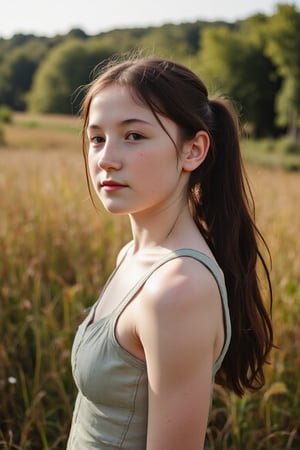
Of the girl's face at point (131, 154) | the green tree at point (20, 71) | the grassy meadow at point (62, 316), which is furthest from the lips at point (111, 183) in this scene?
the green tree at point (20, 71)

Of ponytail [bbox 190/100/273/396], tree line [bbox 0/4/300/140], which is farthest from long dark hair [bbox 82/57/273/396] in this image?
tree line [bbox 0/4/300/140]

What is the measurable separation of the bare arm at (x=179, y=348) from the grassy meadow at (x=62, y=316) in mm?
671

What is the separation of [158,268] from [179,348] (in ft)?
0.51

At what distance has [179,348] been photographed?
37.8 inches

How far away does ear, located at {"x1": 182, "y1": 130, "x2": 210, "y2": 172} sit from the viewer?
1.14 meters

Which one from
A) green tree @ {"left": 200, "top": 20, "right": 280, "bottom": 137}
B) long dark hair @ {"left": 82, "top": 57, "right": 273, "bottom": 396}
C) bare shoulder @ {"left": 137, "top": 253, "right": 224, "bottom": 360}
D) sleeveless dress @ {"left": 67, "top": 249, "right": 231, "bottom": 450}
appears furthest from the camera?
green tree @ {"left": 200, "top": 20, "right": 280, "bottom": 137}

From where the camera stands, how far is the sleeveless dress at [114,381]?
1054mm

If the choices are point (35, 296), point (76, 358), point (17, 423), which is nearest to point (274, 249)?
point (35, 296)

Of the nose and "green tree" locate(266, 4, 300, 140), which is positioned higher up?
"green tree" locate(266, 4, 300, 140)

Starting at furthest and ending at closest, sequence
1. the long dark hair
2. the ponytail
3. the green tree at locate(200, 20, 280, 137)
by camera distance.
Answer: the green tree at locate(200, 20, 280, 137)
the ponytail
the long dark hair

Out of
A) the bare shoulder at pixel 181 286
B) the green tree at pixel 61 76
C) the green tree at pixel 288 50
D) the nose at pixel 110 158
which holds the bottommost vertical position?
the bare shoulder at pixel 181 286

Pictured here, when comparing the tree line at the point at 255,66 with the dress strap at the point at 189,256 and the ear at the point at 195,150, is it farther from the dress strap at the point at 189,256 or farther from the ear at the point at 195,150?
the dress strap at the point at 189,256

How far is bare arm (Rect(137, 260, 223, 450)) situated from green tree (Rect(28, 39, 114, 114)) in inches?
2445

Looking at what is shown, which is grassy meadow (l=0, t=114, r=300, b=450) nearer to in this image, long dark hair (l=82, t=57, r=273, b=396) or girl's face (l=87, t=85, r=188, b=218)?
long dark hair (l=82, t=57, r=273, b=396)
